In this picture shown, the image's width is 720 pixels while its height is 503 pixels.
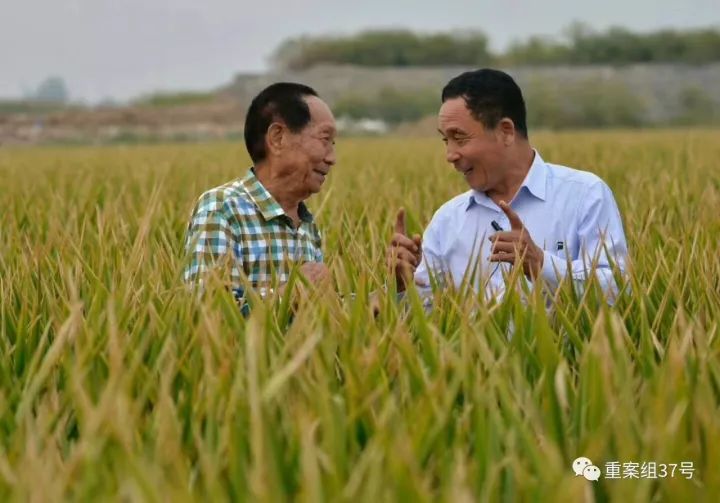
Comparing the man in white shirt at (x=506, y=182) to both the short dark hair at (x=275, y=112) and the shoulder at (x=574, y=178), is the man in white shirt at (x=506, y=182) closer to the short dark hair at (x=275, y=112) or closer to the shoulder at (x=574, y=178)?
the shoulder at (x=574, y=178)

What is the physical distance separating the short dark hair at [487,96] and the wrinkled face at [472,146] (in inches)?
0.5

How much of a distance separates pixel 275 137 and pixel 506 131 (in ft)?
1.52

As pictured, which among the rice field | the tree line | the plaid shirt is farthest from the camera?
the tree line

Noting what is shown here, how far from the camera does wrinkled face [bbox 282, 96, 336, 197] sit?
2.70 meters

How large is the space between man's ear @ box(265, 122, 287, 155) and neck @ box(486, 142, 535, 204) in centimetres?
44

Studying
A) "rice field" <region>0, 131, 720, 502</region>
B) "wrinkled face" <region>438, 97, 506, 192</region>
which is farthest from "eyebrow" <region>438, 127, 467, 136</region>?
"rice field" <region>0, 131, 720, 502</region>

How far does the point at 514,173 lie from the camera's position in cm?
274

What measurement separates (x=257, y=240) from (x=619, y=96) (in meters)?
47.6

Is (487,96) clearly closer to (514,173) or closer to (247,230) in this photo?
(514,173)

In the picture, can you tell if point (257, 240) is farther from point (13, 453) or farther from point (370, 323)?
point (13, 453)

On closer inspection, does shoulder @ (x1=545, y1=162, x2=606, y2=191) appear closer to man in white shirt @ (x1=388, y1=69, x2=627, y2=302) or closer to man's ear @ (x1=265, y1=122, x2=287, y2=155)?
man in white shirt @ (x1=388, y1=69, x2=627, y2=302)

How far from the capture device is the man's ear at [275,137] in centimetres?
271

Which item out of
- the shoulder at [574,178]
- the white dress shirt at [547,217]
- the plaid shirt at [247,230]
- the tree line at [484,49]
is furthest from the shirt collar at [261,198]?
the tree line at [484,49]

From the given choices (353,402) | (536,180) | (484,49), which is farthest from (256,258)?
(484,49)
